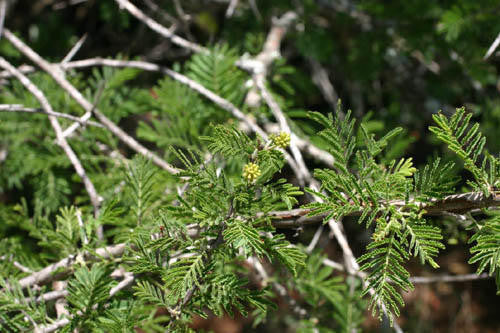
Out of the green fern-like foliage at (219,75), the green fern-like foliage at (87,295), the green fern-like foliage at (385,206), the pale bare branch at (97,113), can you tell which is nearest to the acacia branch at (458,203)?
the green fern-like foliage at (385,206)

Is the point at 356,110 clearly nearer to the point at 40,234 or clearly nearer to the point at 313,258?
the point at 313,258

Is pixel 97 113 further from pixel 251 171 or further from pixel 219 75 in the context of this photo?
pixel 251 171

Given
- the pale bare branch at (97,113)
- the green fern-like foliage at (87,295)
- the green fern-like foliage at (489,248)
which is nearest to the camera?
the green fern-like foliage at (489,248)

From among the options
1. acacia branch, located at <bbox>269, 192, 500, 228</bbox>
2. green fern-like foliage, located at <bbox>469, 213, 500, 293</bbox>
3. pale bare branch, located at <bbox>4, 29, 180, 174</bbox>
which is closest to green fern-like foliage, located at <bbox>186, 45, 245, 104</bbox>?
pale bare branch, located at <bbox>4, 29, 180, 174</bbox>

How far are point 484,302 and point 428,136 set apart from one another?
130cm

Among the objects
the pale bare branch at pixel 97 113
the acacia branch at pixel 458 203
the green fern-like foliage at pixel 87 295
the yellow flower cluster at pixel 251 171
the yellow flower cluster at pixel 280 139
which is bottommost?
the green fern-like foliage at pixel 87 295

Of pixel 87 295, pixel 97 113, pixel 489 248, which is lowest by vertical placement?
pixel 87 295

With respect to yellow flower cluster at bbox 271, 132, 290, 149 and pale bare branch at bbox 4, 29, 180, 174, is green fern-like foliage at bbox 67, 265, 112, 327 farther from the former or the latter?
yellow flower cluster at bbox 271, 132, 290, 149

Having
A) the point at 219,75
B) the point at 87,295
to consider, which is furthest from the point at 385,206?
the point at 219,75

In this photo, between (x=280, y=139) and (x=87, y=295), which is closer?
(x=280, y=139)

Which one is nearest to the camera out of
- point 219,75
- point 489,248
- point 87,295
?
point 489,248

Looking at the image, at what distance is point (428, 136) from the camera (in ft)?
7.54

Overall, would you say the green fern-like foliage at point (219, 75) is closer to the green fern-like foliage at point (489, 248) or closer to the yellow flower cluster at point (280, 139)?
the yellow flower cluster at point (280, 139)

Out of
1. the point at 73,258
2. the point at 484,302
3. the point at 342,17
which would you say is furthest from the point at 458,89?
the point at 73,258
